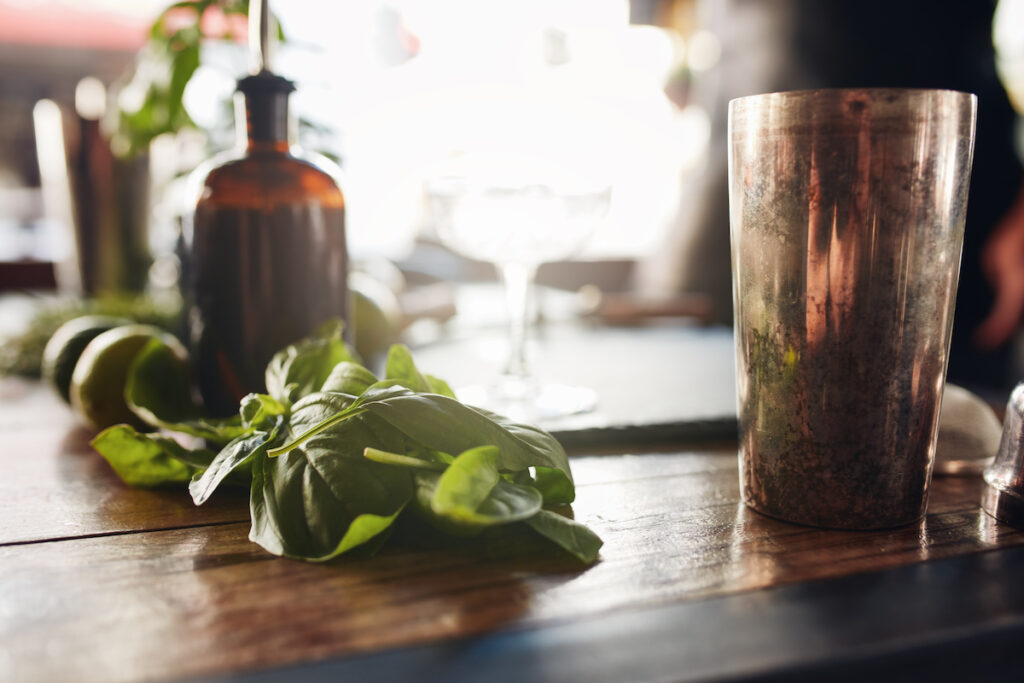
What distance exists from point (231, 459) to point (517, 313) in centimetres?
32

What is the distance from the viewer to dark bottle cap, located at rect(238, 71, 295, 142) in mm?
562

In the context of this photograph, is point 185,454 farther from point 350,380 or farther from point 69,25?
point 69,25

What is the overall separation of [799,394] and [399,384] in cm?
19

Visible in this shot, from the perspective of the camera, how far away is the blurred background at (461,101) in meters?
0.97

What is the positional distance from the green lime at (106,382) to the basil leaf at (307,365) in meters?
0.14

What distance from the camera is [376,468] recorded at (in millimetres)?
331

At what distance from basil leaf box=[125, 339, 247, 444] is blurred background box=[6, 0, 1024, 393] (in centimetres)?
14

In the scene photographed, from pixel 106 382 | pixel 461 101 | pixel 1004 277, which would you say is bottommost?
pixel 1004 277

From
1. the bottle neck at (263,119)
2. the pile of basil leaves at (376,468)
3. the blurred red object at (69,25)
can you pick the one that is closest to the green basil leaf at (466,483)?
the pile of basil leaves at (376,468)

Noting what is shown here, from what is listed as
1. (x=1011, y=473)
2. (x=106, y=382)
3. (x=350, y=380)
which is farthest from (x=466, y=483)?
(x=106, y=382)

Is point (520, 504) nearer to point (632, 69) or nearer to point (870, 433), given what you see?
point (870, 433)

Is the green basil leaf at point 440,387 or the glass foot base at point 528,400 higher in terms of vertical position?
the green basil leaf at point 440,387

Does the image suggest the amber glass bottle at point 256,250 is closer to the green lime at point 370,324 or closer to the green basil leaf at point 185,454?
the green basil leaf at point 185,454

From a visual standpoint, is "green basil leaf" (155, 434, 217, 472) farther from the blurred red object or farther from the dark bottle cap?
the blurred red object
